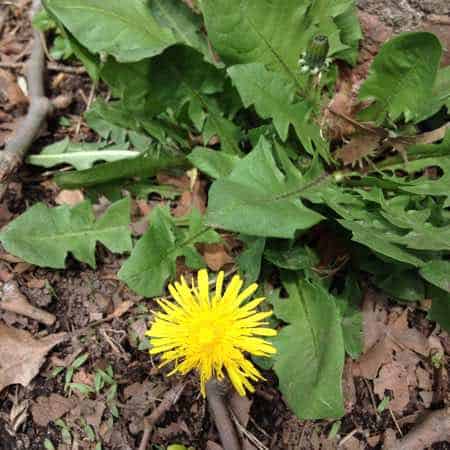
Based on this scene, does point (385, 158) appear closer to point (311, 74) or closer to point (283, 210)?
point (311, 74)

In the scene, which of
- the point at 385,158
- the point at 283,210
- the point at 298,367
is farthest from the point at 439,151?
the point at 298,367

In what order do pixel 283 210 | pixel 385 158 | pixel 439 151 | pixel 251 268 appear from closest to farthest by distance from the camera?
pixel 283 210, pixel 251 268, pixel 439 151, pixel 385 158

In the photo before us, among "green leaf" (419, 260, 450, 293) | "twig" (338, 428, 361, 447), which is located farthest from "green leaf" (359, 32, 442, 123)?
"twig" (338, 428, 361, 447)

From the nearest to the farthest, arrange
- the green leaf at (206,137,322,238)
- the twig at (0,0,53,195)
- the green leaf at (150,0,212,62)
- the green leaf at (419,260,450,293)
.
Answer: the green leaf at (206,137,322,238)
the green leaf at (419,260,450,293)
the green leaf at (150,0,212,62)
the twig at (0,0,53,195)

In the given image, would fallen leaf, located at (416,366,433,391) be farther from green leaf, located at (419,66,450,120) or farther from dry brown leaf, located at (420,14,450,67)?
dry brown leaf, located at (420,14,450,67)

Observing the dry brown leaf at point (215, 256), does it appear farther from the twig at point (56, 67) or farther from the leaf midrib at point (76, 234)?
the twig at point (56, 67)

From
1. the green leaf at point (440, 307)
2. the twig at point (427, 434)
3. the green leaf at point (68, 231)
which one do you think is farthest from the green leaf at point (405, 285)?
the green leaf at point (68, 231)
